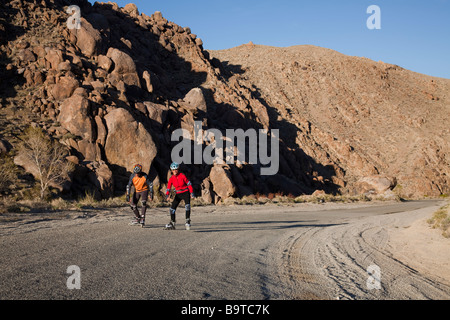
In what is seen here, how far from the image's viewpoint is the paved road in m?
4.16

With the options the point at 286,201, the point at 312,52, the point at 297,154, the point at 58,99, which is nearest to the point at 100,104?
the point at 58,99

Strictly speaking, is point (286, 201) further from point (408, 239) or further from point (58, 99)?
point (58, 99)

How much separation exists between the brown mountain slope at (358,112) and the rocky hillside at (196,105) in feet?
0.86

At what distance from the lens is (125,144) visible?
23.3 metres

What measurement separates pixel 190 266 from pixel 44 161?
17052 mm

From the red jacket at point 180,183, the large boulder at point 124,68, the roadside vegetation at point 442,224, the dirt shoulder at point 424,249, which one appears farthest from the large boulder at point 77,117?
the roadside vegetation at point 442,224

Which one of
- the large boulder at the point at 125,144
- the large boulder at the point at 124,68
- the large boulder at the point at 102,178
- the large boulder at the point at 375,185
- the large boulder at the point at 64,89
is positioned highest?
the large boulder at the point at 124,68

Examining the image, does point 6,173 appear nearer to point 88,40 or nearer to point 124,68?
point 124,68

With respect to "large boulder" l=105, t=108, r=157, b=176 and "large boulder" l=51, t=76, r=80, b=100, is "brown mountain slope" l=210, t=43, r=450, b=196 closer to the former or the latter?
"large boulder" l=105, t=108, r=157, b=176

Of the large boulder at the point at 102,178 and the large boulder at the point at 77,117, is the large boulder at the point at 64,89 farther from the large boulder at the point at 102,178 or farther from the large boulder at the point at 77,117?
the large boulder at the point at 102,178

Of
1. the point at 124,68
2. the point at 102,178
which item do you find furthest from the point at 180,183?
the point at 124,68

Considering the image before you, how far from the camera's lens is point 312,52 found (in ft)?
255

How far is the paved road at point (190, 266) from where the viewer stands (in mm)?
4156

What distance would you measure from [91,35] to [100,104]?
11991 mm
